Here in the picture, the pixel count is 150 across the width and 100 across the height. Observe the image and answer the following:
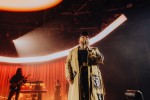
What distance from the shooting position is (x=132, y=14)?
27.6 ft

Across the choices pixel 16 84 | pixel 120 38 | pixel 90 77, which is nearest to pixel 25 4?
pixel 16 84

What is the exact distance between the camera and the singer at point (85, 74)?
12.1ft

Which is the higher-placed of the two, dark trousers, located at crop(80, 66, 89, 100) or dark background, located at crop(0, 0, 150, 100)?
dark background, located at crop(0, 0, 150, 100)

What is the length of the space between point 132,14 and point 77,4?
253 centimetres

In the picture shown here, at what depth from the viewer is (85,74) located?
375 centimetres

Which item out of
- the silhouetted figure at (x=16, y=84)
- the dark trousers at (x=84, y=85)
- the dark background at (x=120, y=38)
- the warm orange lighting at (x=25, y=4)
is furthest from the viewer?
the silhouetted figure at (x=16, y=84)

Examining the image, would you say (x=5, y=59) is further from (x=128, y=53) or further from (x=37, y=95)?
(x=128, y=53)

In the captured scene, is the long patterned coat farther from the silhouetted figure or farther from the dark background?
the silhouetted figure

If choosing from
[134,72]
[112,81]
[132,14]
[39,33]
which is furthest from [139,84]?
→ [39,33]

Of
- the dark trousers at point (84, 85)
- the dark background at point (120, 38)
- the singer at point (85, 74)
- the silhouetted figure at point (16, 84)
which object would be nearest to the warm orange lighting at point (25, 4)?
the dark background at point (120, 38)

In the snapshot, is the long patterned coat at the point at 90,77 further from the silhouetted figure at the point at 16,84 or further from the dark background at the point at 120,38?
the silhouetted figure at the point at 16,84

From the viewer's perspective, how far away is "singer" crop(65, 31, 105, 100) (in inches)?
145

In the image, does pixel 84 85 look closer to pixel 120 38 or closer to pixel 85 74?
pixel 85 74

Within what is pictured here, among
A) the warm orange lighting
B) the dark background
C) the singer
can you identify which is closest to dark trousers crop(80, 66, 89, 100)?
the singer
